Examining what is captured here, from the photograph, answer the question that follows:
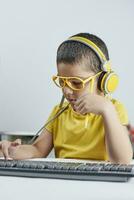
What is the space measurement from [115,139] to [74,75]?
0.77 ft

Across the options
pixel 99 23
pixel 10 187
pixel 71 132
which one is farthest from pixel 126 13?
pixel 10 187

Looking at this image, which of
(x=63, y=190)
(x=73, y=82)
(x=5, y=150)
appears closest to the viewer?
(x=63, y=190)

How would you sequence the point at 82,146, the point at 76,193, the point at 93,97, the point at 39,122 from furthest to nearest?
the point at 39,122 → the point at 82,146 → the point at 93,97 → the point at 76,193

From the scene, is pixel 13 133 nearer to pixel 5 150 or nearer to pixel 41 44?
pixel 41 44

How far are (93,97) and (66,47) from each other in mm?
246

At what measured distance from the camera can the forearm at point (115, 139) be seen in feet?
3.65

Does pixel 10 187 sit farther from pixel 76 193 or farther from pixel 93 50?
pixel 93 50

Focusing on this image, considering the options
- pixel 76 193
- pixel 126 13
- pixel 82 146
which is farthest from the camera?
pixel 126 13

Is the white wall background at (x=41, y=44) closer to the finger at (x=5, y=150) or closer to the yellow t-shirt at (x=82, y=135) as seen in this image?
the yellow t-shirt at (x=82, y=135)

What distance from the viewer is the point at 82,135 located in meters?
1.29

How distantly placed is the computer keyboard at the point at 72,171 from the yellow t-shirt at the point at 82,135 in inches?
19.1

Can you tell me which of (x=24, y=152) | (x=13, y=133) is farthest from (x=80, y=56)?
(x=13, y=133)

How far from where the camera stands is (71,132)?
1.31 meters

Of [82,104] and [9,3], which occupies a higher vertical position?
[9,3]
